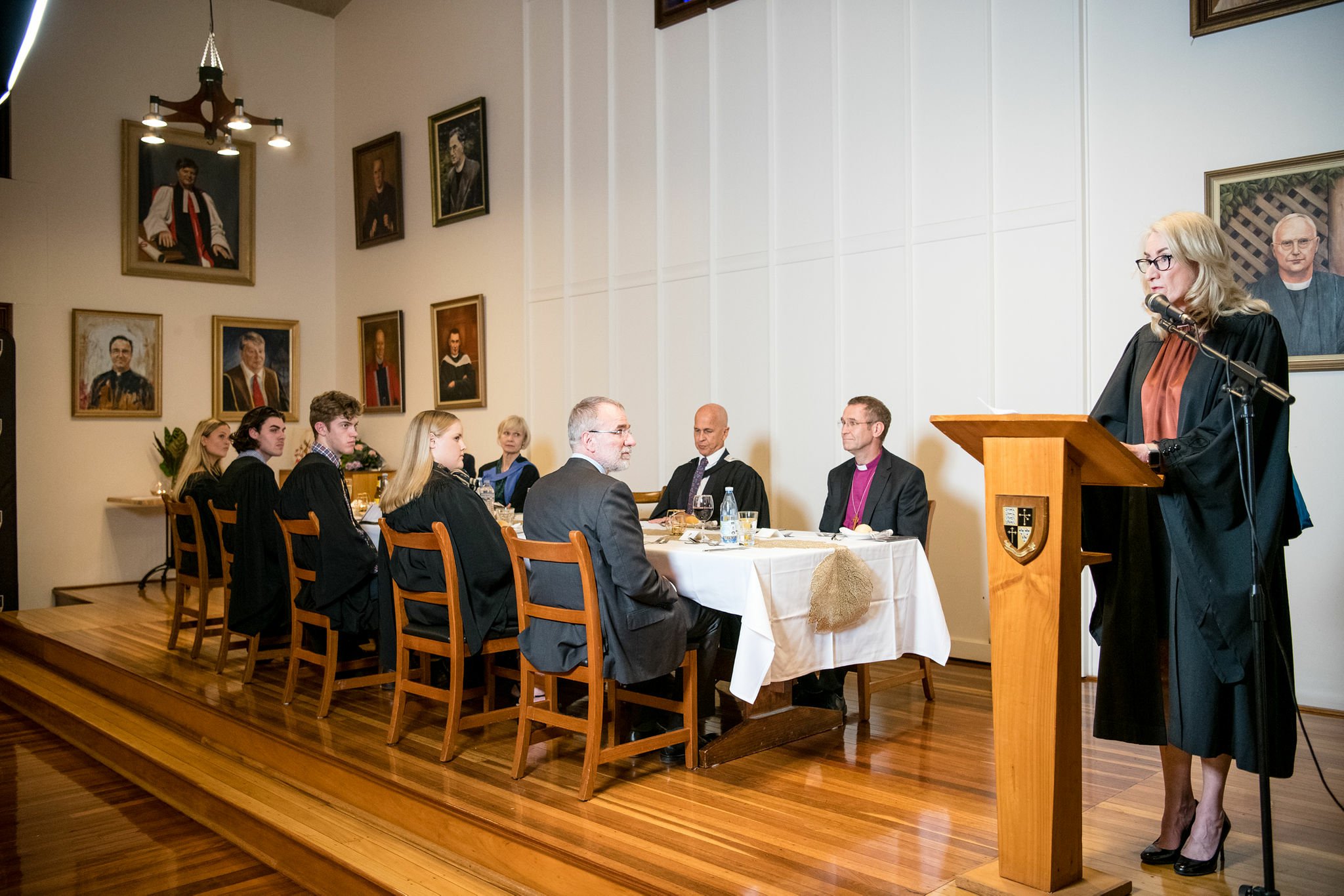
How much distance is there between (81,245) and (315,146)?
268 centimetres

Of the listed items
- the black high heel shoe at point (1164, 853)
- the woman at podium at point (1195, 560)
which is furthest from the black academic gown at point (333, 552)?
the black high heel shoe at point (1164, 853)

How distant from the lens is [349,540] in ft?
16.8

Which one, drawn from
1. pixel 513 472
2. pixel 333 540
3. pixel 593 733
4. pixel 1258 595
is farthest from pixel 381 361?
pixel 1258 595

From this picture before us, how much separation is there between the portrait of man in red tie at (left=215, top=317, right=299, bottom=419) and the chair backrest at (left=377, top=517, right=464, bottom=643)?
23.6 ft

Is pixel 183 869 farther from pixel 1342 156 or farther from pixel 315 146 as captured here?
→ pixel 315 146

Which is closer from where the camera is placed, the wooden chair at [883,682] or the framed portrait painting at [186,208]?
the wooden chair at [883,682]

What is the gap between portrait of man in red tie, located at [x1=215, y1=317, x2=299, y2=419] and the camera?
10.8 meters

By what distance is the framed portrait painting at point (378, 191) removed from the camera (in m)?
10.8

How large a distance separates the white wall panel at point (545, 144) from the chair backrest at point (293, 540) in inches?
167

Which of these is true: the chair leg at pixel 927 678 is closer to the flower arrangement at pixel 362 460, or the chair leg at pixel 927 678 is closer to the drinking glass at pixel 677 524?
the drinking glass at pixel 677 524

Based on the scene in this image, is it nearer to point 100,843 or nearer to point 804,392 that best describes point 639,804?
point 100,843

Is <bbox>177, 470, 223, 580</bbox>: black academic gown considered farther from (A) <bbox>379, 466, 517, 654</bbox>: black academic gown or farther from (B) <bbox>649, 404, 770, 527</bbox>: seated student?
(B) <bbox>649, 404, 770, 527</bbox>: seated student

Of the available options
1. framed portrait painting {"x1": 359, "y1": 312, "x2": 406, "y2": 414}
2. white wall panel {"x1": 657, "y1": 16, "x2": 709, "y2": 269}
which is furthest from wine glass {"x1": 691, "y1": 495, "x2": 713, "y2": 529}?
framed portrait painting {"x1": 359, "y1": 312, "x2": 406, "y2": 414}

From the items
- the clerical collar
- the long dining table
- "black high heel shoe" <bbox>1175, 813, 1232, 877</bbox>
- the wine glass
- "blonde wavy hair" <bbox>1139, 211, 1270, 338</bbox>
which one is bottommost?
"black high heel shoe" <bbox>1175, 813, 1232, 877</bbox>
